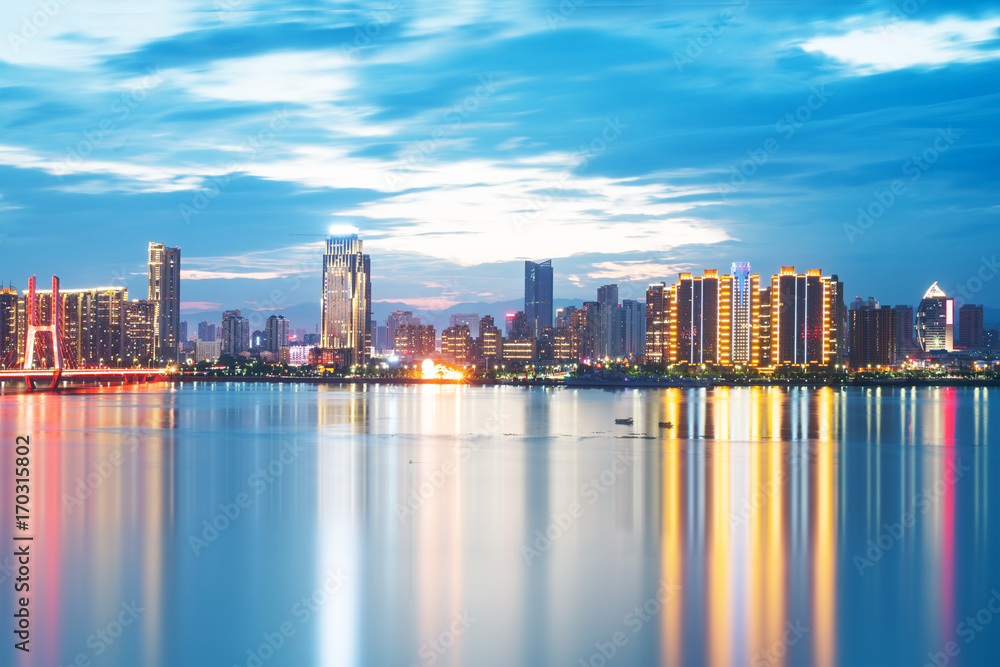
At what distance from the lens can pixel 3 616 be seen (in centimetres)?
1275

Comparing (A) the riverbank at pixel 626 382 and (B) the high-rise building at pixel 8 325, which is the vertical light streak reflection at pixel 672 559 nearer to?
(A) the riverbank at pixel 626 382

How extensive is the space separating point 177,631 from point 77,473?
18788 mm

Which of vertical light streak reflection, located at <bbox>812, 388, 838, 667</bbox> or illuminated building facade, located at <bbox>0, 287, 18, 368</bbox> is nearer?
vertical light streak reflection, located at <bbox>812, 388, 838, 667</bbox>

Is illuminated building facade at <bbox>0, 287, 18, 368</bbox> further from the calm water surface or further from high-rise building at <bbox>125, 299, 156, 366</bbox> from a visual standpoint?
the calm water surface

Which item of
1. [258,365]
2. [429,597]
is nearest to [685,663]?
[429,597]

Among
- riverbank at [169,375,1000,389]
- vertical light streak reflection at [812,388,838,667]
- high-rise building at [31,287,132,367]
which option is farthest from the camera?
high-rise building at [31,287,132,367]

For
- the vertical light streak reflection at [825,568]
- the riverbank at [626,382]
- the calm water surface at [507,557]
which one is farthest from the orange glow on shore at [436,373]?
the vertical light streak reflection at [825,568]

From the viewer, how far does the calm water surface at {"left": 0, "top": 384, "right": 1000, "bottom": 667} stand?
12156mm

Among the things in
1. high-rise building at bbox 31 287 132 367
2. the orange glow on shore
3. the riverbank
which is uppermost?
high-rise building at bbox 31 287 132 367

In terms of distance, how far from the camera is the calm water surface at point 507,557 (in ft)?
39.9

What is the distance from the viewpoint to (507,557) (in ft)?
56.5

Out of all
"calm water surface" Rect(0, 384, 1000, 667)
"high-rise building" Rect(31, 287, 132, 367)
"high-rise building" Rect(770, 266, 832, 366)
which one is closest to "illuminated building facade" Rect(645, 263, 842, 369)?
"high-rise building" Rect(770, 266, 832, 366)

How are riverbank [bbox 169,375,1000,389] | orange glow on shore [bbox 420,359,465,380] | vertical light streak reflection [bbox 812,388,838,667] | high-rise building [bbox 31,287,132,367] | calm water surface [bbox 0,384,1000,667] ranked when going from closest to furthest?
vertical light streak reflection [bbox 812,388,838,667], calm water surface [bbox 0,384,1000,667], riverbank [bbox 169,375,1000,389], orange glow on shore [bbox 420,359,465,380], high-rise building [bbox 31,287,132,367]

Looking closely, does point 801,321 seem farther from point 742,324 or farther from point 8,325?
point 8,325
